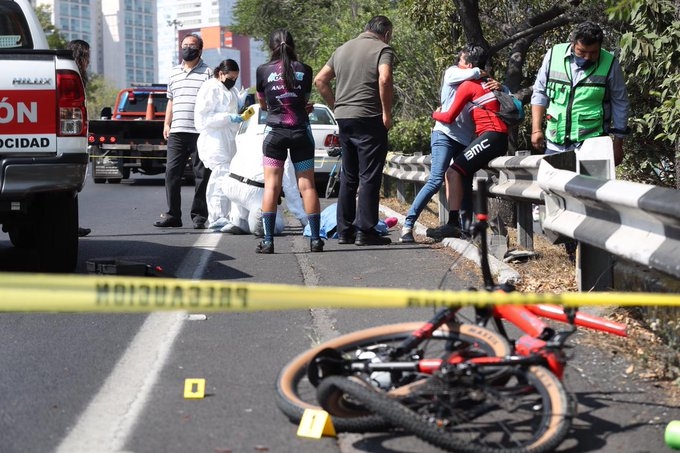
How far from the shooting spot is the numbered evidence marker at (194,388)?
15.8 ft

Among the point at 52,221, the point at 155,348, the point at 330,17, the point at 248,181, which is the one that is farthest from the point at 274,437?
the point at 330,17

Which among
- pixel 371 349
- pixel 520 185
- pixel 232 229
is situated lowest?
pixel 232 229

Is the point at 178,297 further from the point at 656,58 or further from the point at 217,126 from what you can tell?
the point at 217,126

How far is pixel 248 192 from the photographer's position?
1149 centimetres

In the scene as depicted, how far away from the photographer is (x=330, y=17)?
36.8m

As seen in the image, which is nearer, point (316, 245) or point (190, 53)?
point (316, 245)

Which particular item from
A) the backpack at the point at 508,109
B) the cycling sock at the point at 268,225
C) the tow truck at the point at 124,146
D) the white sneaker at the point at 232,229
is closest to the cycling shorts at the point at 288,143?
the cycling sock at the point at 268,225

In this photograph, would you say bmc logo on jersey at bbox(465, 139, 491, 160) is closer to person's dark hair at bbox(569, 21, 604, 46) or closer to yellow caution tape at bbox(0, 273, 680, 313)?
person's dark hair at bbox(569, 21, 604, 46)

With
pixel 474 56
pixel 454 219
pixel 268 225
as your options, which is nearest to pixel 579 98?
pixel 474 56

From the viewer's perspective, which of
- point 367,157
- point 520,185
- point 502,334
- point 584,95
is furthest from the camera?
point 367,157

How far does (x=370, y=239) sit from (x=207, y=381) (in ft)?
17.0

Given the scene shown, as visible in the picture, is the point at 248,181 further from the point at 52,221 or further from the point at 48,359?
the point at 48,359

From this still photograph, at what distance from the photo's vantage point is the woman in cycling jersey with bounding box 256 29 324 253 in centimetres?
966

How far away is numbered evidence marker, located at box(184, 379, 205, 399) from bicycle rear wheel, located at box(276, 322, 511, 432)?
1.47 feet
